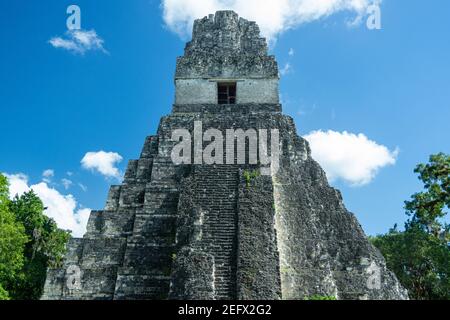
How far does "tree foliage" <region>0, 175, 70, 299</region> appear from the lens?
15.8m

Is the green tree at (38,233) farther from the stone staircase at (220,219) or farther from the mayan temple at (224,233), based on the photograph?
the stone staircase at (220,219)

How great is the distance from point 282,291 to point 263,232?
4.16 ft

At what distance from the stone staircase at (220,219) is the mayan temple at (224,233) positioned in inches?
0.9

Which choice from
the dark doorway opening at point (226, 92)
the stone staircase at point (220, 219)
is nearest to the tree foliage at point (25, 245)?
the dark doorway opening at point (226, 92)

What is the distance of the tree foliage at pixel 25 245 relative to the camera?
620 inches

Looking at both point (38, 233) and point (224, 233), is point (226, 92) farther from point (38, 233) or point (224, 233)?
point (38, 233)

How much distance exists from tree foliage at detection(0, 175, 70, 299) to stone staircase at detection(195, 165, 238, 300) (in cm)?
816

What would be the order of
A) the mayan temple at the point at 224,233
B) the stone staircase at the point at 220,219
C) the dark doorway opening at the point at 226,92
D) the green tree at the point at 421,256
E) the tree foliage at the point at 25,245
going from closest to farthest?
1. the stone staircase at the point at 220,219
2. the mayan temple at the point at 224,233
3. the dark doorway opening at the point at 226,92
4. the tree foliage at the point at 25,245
5. the green tree at the point at 421,256

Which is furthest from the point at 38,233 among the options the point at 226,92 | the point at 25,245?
the point at 226,92

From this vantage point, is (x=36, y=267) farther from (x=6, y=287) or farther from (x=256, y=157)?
(x=256, y=157)

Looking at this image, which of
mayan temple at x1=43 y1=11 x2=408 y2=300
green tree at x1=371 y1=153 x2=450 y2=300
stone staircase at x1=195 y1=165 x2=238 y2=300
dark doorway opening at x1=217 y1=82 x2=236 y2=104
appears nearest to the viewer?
stone staircase at x1=195 y1=165 x2=238 y2=300

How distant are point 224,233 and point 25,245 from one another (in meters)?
15.6

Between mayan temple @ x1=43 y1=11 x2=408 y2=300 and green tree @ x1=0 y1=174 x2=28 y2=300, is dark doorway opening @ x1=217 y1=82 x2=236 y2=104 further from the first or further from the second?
green tree @ x1=0 y1=174 x2=28 y2=300

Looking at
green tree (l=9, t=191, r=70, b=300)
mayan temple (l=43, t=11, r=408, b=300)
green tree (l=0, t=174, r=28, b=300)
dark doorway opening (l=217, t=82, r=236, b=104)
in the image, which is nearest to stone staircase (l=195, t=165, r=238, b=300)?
mayan temple (l=43, t=11, r=408, b=300)
